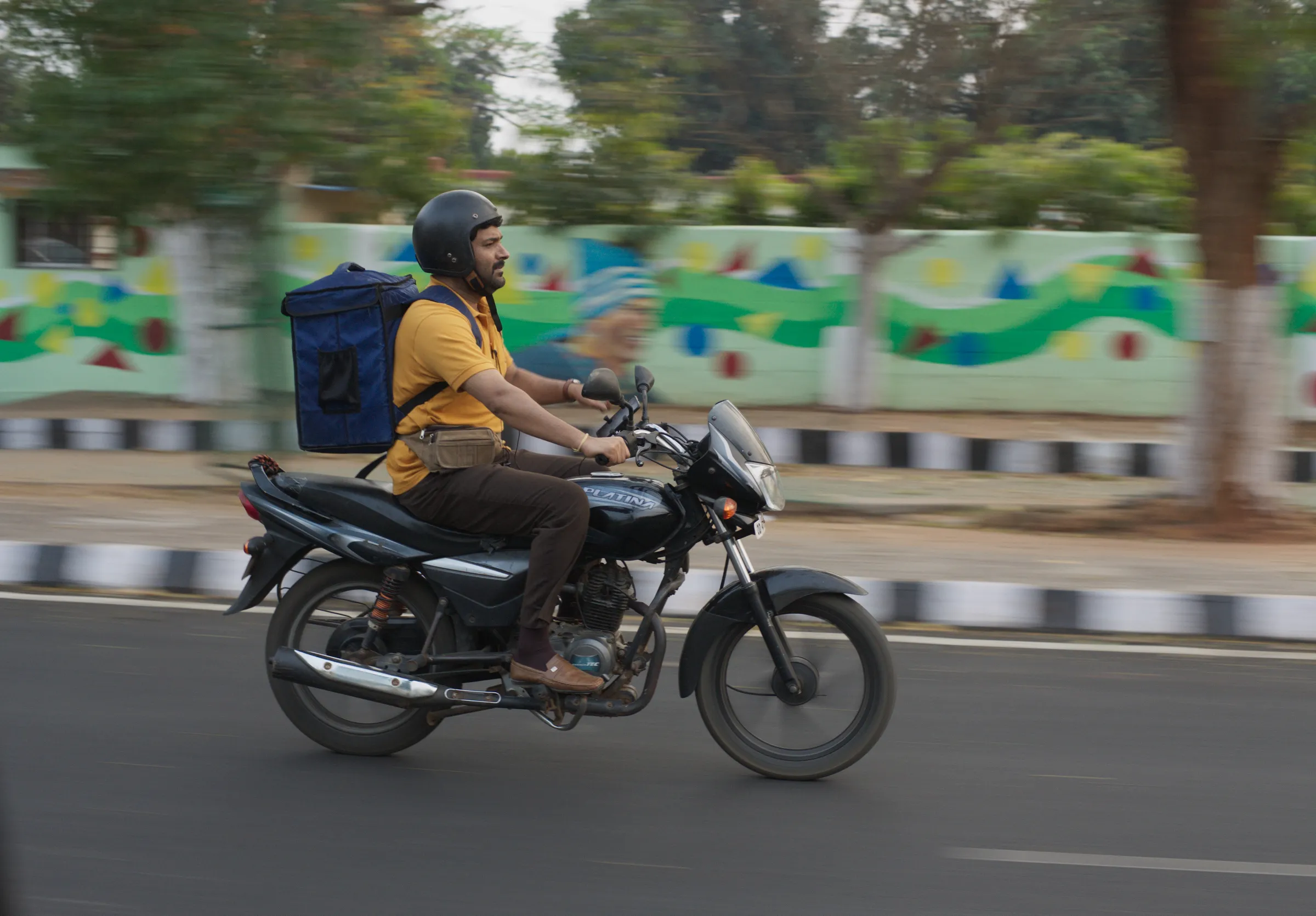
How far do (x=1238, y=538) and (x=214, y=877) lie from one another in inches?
276

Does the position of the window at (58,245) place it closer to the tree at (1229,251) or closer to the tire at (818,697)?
the tree at (1229,251)

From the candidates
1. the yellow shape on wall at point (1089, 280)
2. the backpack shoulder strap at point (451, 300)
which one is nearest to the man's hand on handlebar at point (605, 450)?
the backpack shoulder strap at point (451, 300)

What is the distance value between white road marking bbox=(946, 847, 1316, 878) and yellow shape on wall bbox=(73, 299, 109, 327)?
14775 millimetres

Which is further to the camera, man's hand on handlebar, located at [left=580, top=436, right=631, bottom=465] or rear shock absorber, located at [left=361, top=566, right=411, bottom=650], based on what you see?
rear shock absorber, located at [left=361, top=566, right=411, bottom=650]

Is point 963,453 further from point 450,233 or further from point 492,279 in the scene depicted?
point 450,233

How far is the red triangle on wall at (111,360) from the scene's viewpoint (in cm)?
1683

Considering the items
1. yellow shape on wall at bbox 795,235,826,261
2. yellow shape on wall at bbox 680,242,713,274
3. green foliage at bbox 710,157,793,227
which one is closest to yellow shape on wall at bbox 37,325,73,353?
yellow shape on wall at bbox 680,242,713,274

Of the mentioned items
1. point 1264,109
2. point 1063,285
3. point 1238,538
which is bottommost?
point 1238,538

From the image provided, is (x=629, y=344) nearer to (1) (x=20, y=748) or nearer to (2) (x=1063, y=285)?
(2) (x=1063, y=285)

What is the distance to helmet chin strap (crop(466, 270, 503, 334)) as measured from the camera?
14.7 ft

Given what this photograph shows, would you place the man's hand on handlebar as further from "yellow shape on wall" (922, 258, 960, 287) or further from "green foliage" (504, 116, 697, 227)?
"yellow shape on wall" (922, 258, 960, 287)

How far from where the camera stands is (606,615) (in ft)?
15.0

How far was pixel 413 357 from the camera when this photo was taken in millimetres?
4438

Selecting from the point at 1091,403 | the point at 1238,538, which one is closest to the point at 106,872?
the point at 1238,538
